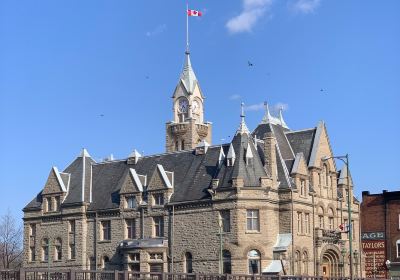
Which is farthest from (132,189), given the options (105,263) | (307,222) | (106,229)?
(307,222)

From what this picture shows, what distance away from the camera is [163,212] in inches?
3071

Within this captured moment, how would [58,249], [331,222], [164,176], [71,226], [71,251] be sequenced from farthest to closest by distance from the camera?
[58,249] < [71,226] < [71,251] < [331,222] < [164,176]

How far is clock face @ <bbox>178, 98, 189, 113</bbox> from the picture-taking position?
107125 millimetres

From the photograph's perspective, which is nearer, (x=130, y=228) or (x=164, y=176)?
(x=164, y=176)

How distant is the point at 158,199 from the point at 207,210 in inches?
244

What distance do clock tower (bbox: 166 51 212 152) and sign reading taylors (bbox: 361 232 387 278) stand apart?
24.0 metres

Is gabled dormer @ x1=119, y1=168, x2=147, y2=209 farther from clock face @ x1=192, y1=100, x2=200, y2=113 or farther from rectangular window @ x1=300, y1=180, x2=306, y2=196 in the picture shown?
clock face @ x1=192, y1=100, x2=200, y2=113

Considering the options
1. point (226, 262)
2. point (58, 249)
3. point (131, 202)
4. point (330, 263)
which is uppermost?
point (131, 202)

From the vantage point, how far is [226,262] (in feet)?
240

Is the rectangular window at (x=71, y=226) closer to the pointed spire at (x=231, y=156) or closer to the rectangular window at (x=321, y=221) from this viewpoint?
the pointed spire at (x=231, y=156)

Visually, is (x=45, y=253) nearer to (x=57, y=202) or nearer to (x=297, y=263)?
(x=57, y=202)

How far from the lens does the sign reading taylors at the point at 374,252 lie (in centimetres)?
9456

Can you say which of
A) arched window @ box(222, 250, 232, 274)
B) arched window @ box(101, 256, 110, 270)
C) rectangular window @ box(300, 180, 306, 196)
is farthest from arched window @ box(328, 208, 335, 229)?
arched window @ box(101, 256, 110, 270)

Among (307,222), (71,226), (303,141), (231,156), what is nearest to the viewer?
(231,156)
